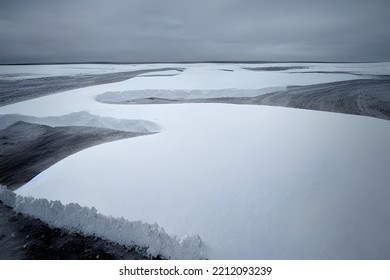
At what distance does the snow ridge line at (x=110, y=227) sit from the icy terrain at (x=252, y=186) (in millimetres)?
96

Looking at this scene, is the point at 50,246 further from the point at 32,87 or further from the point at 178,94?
the point at 32,87

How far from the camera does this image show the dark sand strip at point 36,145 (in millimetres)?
4828

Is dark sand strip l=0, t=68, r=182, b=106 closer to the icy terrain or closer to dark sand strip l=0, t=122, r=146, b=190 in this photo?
dark sand strip l=0, t=122, r=146, b=190

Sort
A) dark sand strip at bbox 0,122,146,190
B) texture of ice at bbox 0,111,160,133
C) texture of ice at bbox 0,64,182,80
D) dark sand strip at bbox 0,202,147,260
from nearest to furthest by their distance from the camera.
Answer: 1. dark sand strip at bbox 0,202,147,260
2. dark sand strip at bbox 0,122,146,190
3. texture of ice at bbox 0,111,160,133
4. texture of ice at bbox 0,64,182,80

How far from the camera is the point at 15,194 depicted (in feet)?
12.4

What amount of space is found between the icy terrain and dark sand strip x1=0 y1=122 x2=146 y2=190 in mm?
1003

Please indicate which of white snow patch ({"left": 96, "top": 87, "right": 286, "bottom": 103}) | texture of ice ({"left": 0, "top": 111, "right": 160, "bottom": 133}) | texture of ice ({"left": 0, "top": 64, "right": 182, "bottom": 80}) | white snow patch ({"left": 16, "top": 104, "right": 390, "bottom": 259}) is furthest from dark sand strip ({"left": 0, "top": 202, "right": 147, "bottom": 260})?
texture of ice ({"left": 0, "top": 64, "right": 182, "bottom": 80})

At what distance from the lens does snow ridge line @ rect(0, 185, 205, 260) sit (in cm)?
268

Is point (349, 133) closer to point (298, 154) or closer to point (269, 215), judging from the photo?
point (298, 154)

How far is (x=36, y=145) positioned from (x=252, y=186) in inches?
227

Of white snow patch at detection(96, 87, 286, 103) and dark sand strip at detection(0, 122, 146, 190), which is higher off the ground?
white snow patch at detection(96, 87, 286, 103)

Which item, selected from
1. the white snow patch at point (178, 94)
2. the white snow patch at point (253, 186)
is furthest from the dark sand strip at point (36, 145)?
the white snow patch at point (178, 94)

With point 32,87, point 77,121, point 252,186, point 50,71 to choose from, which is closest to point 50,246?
point 252,186

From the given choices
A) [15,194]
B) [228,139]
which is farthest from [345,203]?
[15,194]
